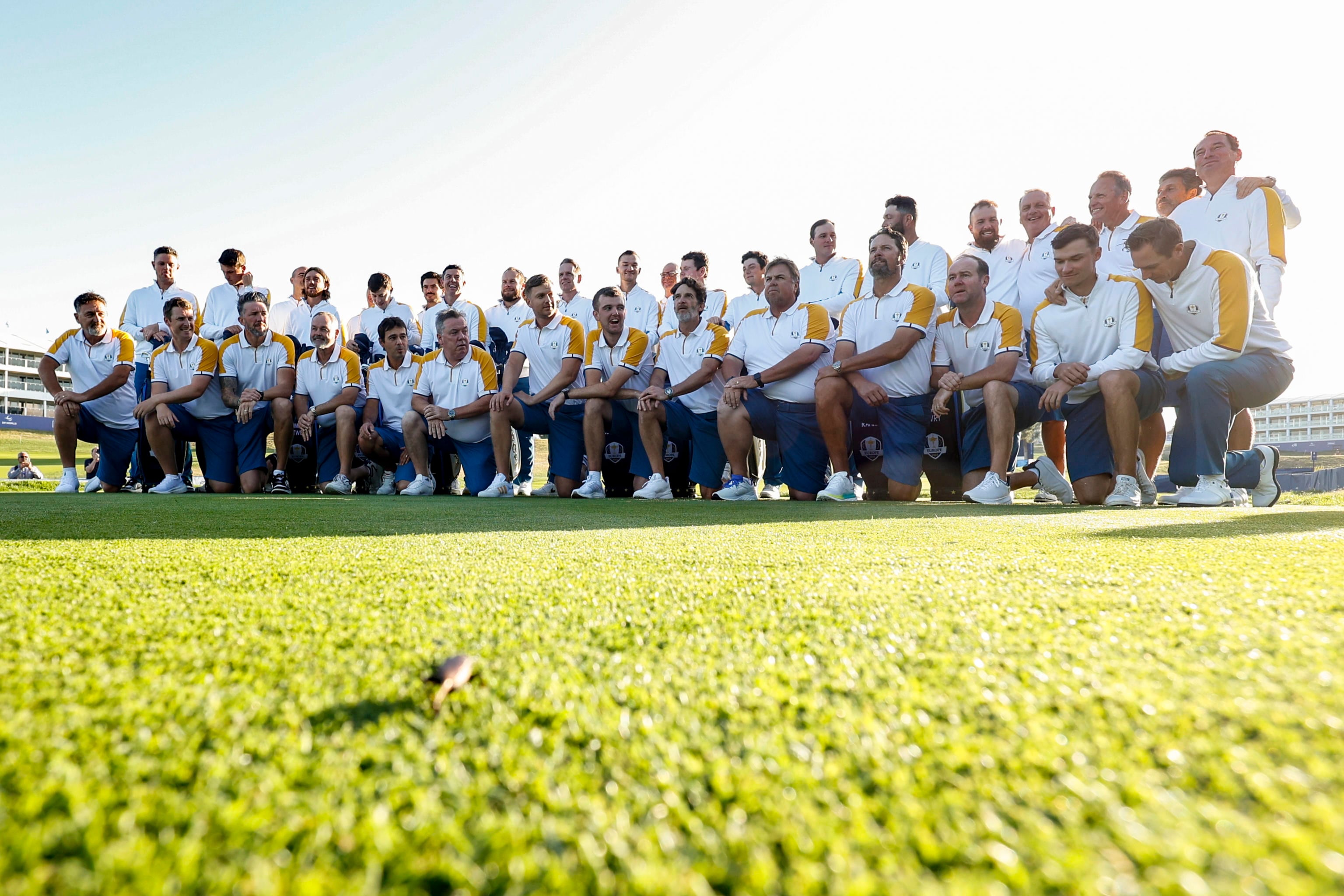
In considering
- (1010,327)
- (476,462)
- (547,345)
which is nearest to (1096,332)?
(1010,327)

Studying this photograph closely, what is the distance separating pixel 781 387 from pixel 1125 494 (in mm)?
2200

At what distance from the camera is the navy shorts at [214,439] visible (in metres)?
6.29

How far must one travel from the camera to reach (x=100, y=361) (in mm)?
6324

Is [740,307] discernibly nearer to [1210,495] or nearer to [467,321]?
[467,321]

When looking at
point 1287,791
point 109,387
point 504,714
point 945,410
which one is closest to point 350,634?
point 504,714

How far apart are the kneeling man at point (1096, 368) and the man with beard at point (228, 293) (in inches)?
261

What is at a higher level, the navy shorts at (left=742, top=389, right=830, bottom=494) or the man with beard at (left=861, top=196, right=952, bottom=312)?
the man with beard at (left=861, top=196, right=952, bottom=312)

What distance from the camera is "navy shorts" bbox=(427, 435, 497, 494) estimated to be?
6.27 m

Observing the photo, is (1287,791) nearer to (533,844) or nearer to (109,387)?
(533,844)

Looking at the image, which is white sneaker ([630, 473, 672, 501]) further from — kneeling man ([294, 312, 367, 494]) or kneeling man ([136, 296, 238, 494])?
kneeling man ([136, 296, 238, 494])

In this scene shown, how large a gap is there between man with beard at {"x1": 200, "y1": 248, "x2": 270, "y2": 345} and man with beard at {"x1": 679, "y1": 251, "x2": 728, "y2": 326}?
3955mm

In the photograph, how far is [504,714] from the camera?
23.9 inches

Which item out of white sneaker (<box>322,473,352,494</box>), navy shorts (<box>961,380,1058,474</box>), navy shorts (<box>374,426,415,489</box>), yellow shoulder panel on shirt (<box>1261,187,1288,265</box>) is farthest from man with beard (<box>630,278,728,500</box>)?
yellow shoulder panel on shirt (<box>1261,187,1288,265</box>)

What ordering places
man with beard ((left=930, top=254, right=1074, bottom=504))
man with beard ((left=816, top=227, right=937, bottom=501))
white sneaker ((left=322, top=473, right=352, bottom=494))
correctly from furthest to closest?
white sneaker ((left=322, top=473, right=352, bottom=494)), man with beard ((left=816, top=227, right=937, bottom=501)), man with beard ((left=930, top=254, right=1074, bottom=504))
